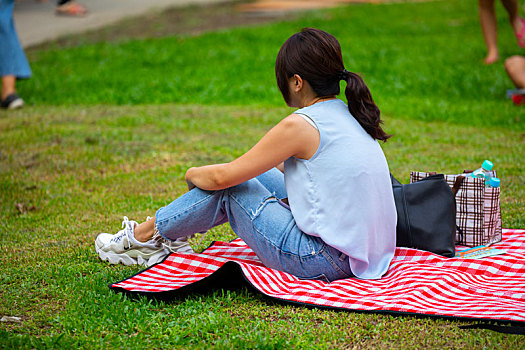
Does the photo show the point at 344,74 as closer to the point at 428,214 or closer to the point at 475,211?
the point at 428,214

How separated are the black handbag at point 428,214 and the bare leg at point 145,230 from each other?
1410mm

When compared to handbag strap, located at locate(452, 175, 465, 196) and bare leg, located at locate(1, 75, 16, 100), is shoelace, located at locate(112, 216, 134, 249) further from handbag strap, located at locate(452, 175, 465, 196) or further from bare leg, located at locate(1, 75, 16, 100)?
bare leg, located at locate(1, 75, 16, 100)

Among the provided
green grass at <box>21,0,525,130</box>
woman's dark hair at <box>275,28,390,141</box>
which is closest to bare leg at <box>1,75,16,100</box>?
green grass at <box>21,0,525,130</box>

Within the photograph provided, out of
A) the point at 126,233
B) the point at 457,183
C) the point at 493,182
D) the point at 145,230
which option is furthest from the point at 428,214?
the point at 126,233

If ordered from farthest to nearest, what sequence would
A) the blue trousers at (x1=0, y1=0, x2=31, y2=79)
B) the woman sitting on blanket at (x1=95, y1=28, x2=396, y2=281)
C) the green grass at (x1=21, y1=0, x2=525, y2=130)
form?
the green grass at (x1=21, y1=0, x2=525, y2=130)
the blue trousers at (x1=0, y1=0, x2=31, y2=79)
the woman sitting on blanket at (x1=95, y1=28, x2=396, y2=281)

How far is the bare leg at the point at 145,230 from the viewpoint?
3.66 metres

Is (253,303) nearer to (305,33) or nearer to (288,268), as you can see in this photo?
(288,268)

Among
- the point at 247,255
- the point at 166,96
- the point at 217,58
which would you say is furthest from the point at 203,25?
the point at 247,255

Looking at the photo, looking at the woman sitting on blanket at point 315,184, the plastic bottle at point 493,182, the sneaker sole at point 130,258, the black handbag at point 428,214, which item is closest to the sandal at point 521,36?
the plastic bottle at point 493,182

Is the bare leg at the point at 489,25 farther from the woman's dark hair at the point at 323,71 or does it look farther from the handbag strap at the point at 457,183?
the woman's dark hair at the point at 323,71

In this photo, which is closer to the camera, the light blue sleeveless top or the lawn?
the lawn

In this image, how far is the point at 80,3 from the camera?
1570 centimetres

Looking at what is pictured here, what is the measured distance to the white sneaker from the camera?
371 centimetres

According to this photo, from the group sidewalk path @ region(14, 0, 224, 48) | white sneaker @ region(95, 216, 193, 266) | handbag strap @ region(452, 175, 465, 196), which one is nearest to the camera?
white sneaker @ region(95, 216, 193, 266)
